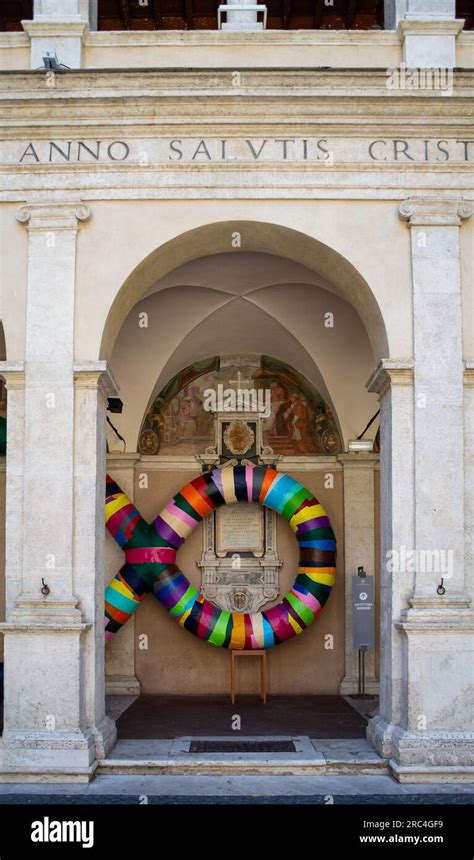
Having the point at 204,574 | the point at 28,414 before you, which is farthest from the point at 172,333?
the point at 28,414

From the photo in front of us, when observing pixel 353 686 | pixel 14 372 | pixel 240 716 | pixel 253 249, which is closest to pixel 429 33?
pixel 253 249

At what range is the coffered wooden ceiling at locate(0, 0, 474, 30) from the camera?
13.0 metres

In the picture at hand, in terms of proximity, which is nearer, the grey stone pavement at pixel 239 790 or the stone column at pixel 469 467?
the grey stone pavement at pixel 239 790

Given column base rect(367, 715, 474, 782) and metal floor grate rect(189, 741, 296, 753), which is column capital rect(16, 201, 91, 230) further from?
column base rect(367, 715, 474, 782)

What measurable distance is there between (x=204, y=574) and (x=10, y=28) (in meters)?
7.68

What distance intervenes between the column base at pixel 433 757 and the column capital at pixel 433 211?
169 inches

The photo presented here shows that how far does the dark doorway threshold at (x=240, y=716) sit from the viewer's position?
31.6 feet

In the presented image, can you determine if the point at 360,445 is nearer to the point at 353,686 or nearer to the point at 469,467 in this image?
the point at 353,686

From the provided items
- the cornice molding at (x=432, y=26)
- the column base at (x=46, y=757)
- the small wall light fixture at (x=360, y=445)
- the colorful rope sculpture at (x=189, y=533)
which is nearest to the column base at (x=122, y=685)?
the colorful rope sculpture at (x=189, y=533)

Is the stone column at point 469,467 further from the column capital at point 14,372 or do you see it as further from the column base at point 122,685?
the column base at point 122,685

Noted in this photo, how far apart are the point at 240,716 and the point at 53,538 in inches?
137

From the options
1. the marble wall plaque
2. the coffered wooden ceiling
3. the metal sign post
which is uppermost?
the coffered wooden ceiling

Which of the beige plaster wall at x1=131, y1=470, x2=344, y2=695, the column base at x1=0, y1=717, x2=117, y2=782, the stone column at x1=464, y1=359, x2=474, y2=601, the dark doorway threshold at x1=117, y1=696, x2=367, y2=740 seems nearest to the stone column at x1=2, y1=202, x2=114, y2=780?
the column base at x1=0, y1=717, x2=117, y2=782

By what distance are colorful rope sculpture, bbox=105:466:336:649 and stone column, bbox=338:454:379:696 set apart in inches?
20.9
